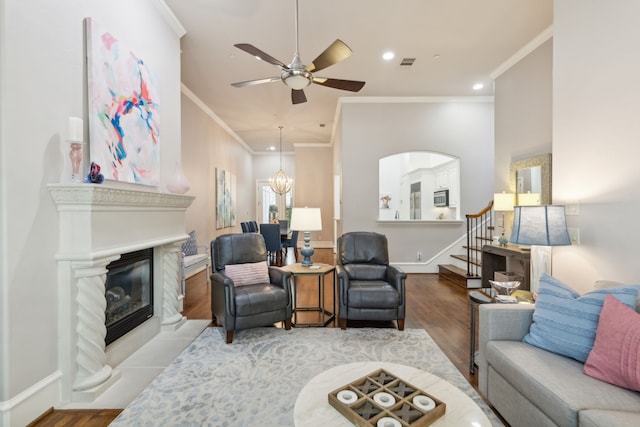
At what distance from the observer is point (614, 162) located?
2.16 metres

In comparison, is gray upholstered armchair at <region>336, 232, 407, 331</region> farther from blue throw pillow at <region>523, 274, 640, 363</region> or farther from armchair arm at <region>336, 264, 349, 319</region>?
blue throw pillow at <region>523, 274, 640, 363</region>

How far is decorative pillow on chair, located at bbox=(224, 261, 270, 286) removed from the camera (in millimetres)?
3307

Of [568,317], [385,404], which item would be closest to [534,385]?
[568,317]

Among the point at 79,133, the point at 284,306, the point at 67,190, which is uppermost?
the point at 79,133

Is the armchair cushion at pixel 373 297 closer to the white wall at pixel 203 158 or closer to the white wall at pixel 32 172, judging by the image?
the white wall at pixel 32 172

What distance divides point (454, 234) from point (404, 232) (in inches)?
38.4

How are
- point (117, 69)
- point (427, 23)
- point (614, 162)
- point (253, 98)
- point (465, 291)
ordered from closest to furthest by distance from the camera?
1. point (614, 162)
2. point (117, 69)
3. point (427, 23)
4. point (465, 291)
5. point (253, 98)

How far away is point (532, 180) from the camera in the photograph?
408 centimetres

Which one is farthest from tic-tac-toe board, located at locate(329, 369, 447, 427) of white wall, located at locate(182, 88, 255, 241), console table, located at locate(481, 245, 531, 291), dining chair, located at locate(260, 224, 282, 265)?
dining chair, located at locate(260, 224, 282, 265)

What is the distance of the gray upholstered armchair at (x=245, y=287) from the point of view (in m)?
2.92

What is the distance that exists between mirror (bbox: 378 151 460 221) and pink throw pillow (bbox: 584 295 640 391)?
6057mm

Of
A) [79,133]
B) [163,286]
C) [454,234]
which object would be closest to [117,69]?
[79,133]

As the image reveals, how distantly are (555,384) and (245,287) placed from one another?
2.60 m

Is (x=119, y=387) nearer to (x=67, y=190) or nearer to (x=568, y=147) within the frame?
(x=67, y=190)
